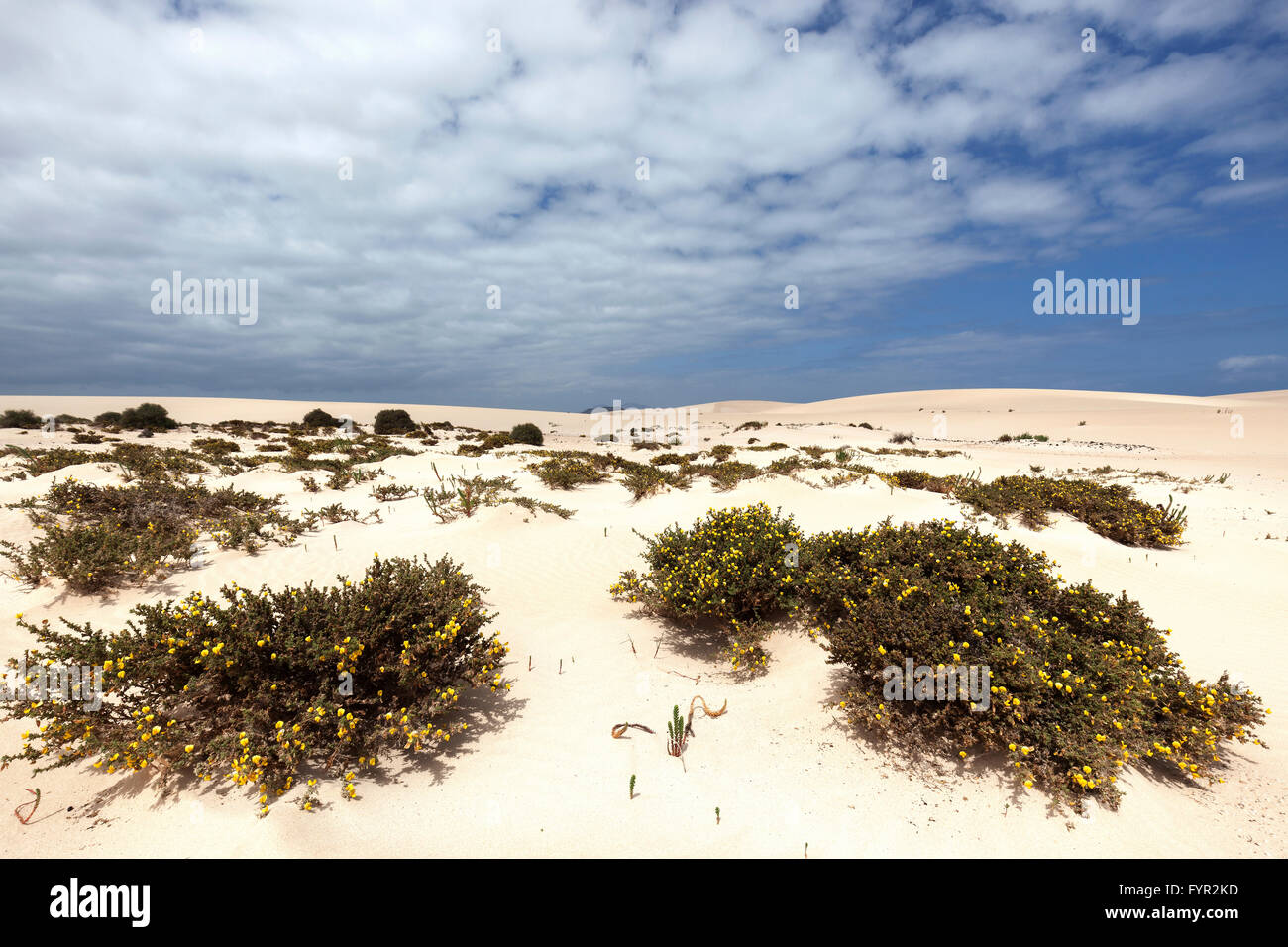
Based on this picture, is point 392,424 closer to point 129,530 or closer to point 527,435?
point 527,435

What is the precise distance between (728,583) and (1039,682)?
2.50 m

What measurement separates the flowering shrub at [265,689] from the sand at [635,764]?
8.4 inches

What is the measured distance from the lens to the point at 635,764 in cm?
346

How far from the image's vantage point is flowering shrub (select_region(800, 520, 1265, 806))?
307cm

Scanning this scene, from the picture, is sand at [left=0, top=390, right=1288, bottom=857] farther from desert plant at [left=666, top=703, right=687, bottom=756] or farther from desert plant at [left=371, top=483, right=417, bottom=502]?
desert plant at [left=371, top=483, right=417, bottom=502]

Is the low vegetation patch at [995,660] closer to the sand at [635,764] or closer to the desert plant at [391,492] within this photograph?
the sand at [635,764]

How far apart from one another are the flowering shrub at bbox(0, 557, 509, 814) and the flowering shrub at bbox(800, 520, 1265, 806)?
2839mm

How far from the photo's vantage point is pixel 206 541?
23.9ft

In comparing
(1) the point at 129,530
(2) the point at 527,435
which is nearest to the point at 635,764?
(1) the point at 129,530

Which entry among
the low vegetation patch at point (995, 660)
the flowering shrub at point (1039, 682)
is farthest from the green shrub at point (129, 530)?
the flowering shrub at point (1039, 682)

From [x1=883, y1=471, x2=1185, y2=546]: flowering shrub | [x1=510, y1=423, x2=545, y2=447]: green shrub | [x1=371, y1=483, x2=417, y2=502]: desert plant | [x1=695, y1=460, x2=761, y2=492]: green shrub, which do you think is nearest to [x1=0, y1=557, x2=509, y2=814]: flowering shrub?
[x1=371, y1=483, x2=417, y2=502]: desert plant

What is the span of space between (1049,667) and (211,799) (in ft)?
16.5
